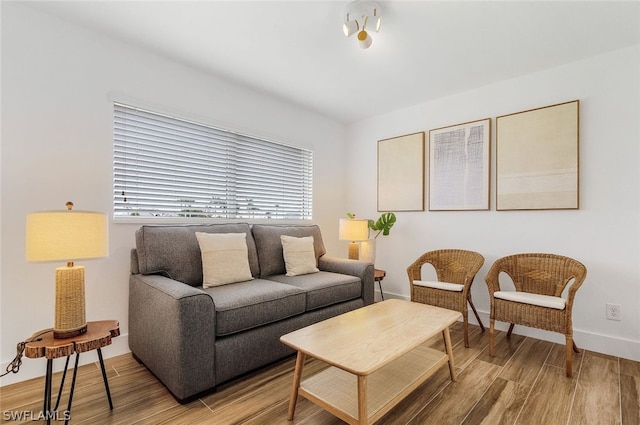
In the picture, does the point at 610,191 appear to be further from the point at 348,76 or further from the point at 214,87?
the point at 214,87

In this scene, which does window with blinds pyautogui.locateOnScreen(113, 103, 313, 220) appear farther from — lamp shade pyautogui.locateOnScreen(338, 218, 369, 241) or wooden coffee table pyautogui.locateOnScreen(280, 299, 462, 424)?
wooden coffee table pyautogui.locateOnScreen(280, 299, 462, 424)

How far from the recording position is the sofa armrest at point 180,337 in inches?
65.1

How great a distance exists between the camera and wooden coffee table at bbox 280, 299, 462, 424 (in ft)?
4.46

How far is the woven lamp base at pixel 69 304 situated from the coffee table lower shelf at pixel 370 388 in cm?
121

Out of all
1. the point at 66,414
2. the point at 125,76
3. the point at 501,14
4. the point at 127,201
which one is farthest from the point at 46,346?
the point at 501,14

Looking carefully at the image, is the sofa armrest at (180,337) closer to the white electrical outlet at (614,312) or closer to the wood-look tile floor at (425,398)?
the wood-look tile floor at (425,398)

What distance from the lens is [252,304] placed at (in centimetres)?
199

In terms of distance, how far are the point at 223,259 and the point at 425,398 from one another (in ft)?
5.50

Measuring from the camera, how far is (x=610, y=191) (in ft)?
7.96

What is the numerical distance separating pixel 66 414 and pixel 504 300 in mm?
2850

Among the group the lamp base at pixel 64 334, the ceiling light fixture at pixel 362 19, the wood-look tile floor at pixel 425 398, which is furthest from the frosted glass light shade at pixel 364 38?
the lamp base at pixel 64 334

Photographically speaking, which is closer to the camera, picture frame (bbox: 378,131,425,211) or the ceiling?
the ceiling

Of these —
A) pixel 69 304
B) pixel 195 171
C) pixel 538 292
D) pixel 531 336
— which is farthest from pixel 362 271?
pixel 69 304

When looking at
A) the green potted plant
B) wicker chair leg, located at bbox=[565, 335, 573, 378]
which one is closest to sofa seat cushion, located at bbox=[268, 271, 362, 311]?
the green potted plant
